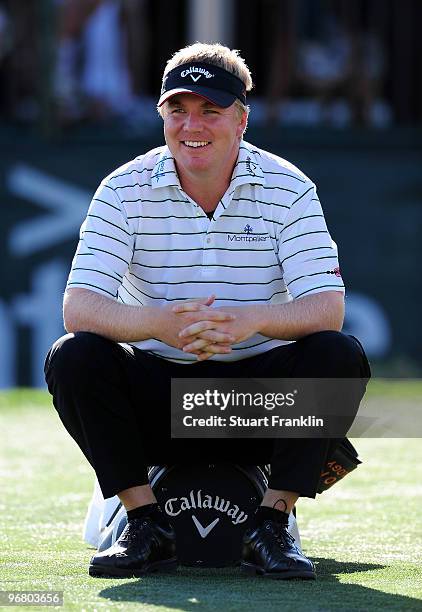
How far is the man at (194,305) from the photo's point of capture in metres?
3.72

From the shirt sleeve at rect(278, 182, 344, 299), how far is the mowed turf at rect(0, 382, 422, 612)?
2.61ft

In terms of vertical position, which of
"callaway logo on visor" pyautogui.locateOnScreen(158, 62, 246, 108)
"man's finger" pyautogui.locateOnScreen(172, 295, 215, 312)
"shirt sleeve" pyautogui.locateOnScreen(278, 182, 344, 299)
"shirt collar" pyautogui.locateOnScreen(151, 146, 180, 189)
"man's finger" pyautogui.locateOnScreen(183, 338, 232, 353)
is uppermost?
"callaway logo on visor" pyautogui.locateOnScreen(158, 62, 246, 108)

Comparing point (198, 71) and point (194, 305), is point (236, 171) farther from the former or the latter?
point (194, 305)

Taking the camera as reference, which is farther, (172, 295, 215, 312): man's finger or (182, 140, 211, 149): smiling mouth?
(182, 140, 211, 149): smiling mouth

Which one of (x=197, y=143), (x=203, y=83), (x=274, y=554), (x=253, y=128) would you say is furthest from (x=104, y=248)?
(x=253, y=128)

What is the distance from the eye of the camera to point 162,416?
3.97 meters

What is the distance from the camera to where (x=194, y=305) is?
3.79 m

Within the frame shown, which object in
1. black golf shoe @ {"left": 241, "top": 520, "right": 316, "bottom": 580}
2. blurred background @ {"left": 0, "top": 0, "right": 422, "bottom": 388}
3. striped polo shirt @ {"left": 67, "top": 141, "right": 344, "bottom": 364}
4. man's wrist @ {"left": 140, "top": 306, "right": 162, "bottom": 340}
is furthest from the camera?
blurred background @ {"left": 0, "top": 0, "right": 422, "bottom": 388}

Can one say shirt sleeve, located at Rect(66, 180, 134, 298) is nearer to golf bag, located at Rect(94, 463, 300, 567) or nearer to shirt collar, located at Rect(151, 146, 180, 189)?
shirt collar, located at Rect(151, 146, 180, 189)

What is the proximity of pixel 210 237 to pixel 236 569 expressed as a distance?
982mm

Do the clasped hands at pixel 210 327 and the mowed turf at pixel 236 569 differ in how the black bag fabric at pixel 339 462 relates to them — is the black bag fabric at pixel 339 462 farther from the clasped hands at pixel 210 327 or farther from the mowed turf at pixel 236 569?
the clasped hands at pixel 210 327

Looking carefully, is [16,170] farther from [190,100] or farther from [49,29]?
[190,100]

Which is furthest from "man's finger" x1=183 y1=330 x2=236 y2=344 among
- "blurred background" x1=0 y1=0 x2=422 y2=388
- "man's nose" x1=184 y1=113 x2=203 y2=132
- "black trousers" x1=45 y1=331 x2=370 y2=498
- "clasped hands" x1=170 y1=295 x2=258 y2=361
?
"blurred background" x1=0 y1=0 x2=422 y2=388

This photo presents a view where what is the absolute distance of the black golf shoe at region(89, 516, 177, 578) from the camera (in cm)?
362
